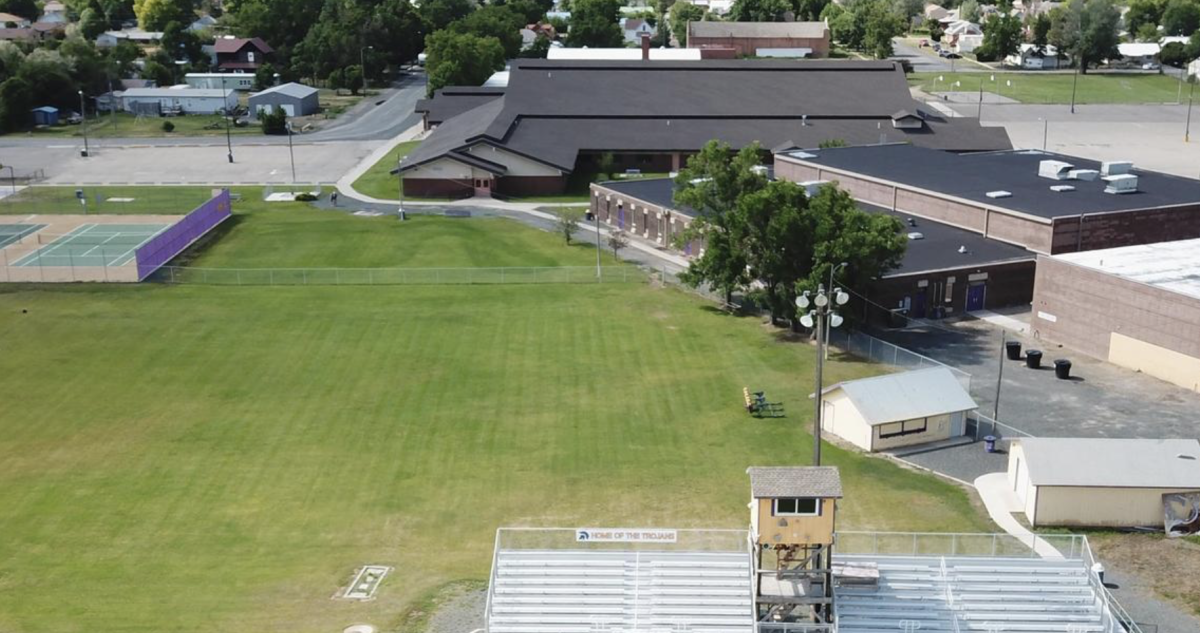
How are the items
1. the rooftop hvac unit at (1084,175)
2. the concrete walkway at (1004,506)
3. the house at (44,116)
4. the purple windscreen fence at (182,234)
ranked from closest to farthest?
the concrete walkway at (1004,506) → the purple windscreen fence at (182,234) → the rooftop hvac unit at (1084,175) → the house at (44,116)

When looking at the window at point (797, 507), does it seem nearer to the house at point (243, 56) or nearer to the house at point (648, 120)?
the house at point (648, 120)

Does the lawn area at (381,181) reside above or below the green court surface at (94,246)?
above

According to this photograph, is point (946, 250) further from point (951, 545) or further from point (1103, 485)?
point (951, 545)

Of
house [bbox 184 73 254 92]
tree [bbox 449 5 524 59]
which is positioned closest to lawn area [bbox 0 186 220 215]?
house [bbox 184 73 254 92]

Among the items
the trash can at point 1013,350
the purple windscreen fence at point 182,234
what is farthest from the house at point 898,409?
the purple windscreen fence at point 182,234

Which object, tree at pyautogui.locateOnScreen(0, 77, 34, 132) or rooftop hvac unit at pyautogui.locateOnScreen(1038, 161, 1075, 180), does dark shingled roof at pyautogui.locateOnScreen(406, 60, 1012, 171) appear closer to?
rooftop hvac unit at pyautogui.locateOnScreen(1038, 161, 1075, 180)

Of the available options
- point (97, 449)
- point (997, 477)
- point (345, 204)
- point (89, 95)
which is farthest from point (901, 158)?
point (89, 95)

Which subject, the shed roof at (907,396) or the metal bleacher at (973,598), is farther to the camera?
the shed roof at (907,396)
